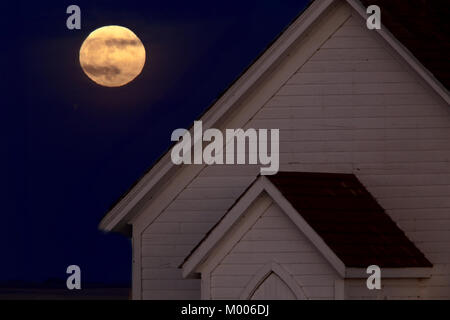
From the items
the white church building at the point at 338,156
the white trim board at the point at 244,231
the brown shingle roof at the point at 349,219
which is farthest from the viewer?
the white church building at the point at 338,156

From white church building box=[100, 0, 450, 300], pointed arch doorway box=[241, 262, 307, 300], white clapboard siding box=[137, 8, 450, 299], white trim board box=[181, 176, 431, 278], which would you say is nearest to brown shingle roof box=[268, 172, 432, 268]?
white church building box=[100, 0, 450, 300]

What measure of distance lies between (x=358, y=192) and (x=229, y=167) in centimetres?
Result: 308

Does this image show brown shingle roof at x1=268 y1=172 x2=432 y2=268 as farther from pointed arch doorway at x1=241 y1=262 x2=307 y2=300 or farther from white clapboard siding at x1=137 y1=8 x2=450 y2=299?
pointed arch doorway at x1=241 y1=262 x2=307 y2=300

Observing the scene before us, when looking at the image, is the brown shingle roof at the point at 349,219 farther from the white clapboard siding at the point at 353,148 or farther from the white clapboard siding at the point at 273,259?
the white clapboard siding at the point at 353,148

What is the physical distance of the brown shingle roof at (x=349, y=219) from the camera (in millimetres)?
30297

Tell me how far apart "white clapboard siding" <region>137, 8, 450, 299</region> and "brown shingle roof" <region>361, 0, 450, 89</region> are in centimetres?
50

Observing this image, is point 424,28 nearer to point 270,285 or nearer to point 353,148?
point 353,148

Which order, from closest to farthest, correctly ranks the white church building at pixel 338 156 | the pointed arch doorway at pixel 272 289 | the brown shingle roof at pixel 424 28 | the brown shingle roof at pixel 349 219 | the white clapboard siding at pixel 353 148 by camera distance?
the brown shingle roof at pixel 349 219 → the pointed arch doorway at pixel 272 289 → the white church building at pixel 338 156 → the white clapboard siding at pixel 353 148 → the brown shingle roof at pixel 424 28

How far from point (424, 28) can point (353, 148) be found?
3.30 meters

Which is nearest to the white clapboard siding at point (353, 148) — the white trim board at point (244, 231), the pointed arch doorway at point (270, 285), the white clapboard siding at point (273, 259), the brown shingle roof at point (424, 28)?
the brown shingle roof at point (424, 28)

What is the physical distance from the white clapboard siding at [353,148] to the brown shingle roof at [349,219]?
574 mm

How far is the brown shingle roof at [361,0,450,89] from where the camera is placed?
33.2 metres
